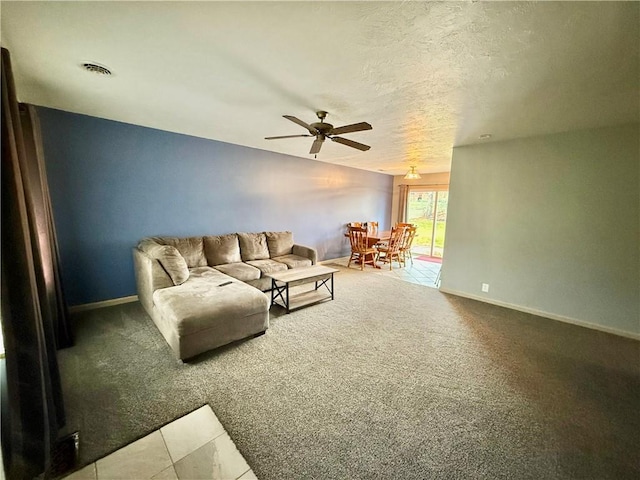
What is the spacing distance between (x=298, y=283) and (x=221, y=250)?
1.51 metres

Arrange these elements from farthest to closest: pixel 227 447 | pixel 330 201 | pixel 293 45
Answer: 1. pixel 330 201
2. pixel 293 45
3. pixel 227 447

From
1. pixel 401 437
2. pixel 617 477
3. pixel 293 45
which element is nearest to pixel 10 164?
pixel 293 45

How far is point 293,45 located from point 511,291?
13.7 ft

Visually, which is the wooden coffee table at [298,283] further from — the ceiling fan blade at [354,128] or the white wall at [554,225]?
the white wall at [554,225]

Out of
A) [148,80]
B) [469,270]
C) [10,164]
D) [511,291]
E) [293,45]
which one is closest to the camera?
[10,164]

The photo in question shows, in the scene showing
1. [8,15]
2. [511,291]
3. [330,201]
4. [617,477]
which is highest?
[8,15]

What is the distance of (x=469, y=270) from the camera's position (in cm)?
400

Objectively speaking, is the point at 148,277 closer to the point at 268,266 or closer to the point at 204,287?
the point at 204,287

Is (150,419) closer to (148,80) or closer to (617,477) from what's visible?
(148,80)

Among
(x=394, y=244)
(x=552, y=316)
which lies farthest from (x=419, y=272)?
(x=552, y=316)

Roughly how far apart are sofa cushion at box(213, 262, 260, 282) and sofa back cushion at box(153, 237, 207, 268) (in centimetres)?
27

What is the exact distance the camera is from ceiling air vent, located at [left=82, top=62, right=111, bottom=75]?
1.88 meters

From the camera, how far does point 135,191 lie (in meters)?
3.38

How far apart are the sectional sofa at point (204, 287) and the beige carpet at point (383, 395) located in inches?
8.4
